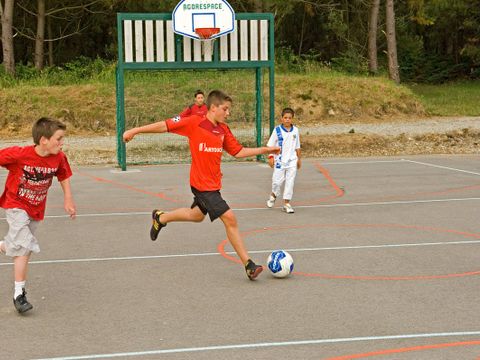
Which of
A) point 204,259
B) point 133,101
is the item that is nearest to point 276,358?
point 204,259

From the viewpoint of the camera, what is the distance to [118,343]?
705cm

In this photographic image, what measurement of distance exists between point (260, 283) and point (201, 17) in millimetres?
12920

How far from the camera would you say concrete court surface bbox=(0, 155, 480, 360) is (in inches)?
277

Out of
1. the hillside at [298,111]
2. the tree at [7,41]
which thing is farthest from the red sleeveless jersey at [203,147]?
the tree at [7,41]

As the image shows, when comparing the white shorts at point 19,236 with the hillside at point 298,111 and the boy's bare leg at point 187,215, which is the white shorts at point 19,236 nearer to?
the boy's bare leg at point 187,215

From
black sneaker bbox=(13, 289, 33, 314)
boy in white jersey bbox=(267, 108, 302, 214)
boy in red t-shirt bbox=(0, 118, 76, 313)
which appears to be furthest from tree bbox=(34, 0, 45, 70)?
black sneaker bbox=(13, 289, 33, 314)

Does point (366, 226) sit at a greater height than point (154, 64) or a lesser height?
lesser

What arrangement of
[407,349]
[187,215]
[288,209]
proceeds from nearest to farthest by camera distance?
[407,349] → [187,215] → [288,209]

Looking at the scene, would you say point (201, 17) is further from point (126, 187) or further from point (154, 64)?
point (126, 187)

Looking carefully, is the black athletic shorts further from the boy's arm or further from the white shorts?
the white shorts

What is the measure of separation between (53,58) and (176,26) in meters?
27.1

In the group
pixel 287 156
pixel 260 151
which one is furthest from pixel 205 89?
pixel 260 151

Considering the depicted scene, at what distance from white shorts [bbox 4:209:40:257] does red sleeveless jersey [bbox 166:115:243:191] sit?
6.25ft

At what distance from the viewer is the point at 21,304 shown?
Result: 791cm
